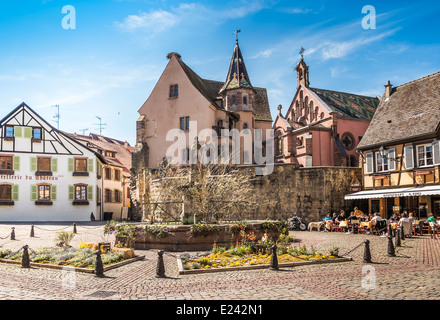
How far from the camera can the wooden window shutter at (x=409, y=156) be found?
23.6 meters

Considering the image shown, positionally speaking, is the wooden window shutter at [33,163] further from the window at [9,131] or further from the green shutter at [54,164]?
the window at [9,131]

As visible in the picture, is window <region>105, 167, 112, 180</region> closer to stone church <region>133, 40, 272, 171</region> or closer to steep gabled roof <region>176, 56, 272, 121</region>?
stone church <region>133, 40, 272, 171</region>

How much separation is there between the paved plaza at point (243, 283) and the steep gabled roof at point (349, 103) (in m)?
30.6

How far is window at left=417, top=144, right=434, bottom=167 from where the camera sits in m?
22.8

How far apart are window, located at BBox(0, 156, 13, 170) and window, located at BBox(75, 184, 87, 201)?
5.76m

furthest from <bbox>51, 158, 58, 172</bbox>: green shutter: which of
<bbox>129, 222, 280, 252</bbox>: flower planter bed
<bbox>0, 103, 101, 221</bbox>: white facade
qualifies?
<bbox>129, 222, 280, 252</bbox>: flower planter bed

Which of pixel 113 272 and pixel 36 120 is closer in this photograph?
pixel 113 272

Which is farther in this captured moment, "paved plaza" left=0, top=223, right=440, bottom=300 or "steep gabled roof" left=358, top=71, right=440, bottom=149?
"steep gabled roof" left=358, top=71, right=440, bottom=149

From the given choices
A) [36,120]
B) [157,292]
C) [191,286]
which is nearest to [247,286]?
[191,286]

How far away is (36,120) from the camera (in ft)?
120

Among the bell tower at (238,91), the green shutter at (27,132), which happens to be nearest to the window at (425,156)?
the bell tower at (238,91)

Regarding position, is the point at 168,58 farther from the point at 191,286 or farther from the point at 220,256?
the point at 191,286

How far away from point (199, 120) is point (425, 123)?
1909 centimetres

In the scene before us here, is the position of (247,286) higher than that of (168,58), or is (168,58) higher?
(168,58)
